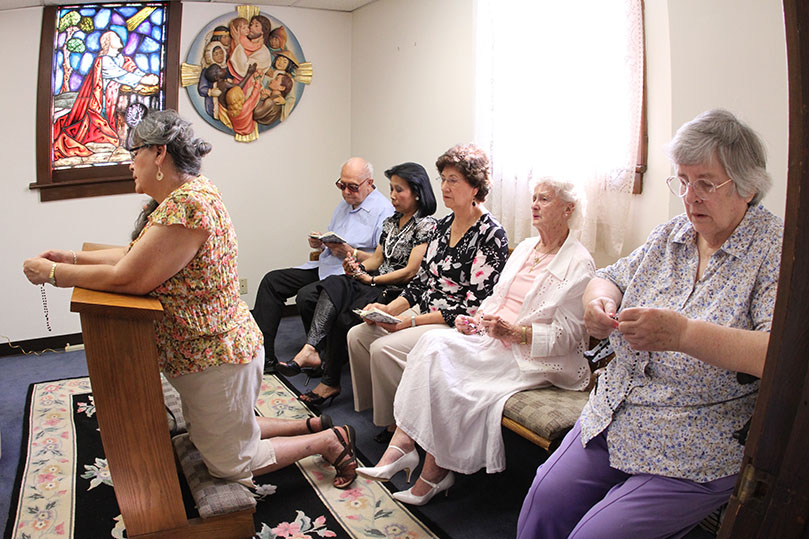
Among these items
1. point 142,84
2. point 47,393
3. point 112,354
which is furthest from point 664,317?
point 142,84

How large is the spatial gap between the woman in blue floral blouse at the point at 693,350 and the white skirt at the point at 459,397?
666 mm

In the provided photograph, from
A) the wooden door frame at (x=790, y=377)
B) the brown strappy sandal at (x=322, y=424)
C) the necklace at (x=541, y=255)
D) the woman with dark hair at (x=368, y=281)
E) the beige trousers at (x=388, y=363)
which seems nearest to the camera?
the wooden door frame at (x=790, y=377)

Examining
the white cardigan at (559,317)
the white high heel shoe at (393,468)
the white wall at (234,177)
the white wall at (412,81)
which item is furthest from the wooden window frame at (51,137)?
the white cardigan at (559,317)

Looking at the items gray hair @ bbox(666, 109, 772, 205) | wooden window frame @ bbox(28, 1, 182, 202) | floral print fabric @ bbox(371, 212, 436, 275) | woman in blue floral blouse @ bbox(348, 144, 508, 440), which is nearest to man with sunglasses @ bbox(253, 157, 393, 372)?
floral print fabric @ bbox(371, 212, 436, 275)

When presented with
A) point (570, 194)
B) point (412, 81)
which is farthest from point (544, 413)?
point (412, 81)

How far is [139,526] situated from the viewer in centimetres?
214

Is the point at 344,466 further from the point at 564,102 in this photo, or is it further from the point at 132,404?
the point at 564,102

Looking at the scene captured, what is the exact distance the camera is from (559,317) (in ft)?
7.95

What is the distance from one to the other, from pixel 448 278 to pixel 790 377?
2415 mm

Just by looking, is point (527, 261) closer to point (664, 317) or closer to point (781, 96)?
point (781, 96)

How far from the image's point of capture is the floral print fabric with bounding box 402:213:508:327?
9.64 ft

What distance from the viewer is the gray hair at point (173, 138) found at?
2180 millimetres

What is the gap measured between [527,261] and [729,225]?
1109mm

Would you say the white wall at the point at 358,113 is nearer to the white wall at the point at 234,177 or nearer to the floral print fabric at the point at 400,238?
the white wall at the point at 234,177
